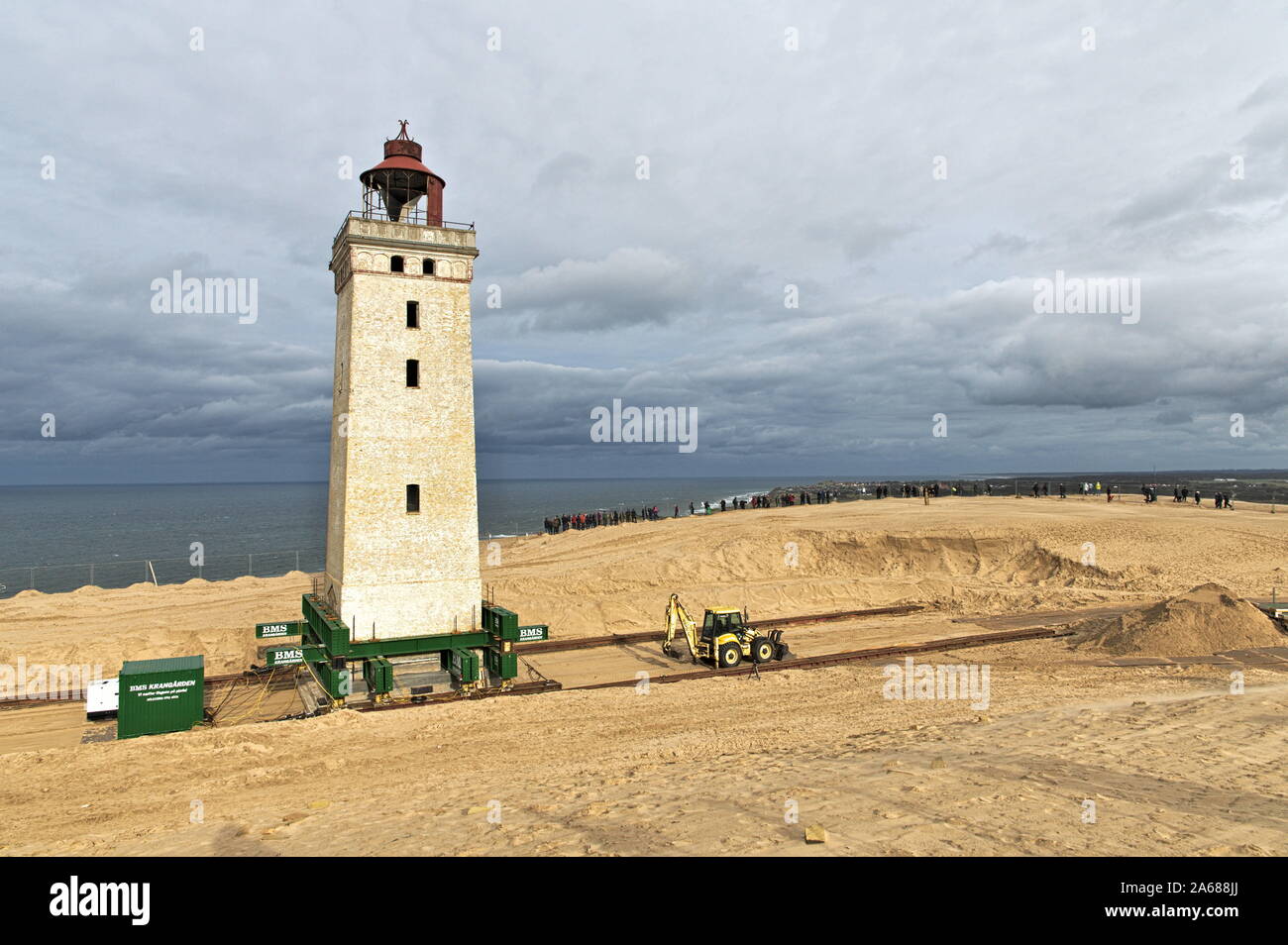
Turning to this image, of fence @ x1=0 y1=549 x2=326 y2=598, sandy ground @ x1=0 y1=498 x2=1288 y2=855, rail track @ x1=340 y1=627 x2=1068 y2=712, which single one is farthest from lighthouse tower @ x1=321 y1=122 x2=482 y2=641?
fence @ x1=0 y1=549 x2=326 y2=598

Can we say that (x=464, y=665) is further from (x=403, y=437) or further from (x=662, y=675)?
(x=403, y=437)

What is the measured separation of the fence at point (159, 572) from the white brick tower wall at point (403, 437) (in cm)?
3556

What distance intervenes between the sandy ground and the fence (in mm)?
26879

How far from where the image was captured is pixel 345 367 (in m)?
21.9

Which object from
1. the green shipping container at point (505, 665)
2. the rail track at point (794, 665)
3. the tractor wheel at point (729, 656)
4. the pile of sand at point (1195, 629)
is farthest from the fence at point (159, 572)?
the pile of sand at point (1195, 629)

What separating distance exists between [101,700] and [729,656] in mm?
18649

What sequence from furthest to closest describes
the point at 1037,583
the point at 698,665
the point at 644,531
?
1. the point at 644,531
2. the point at 1037,583
3. the point at 698,665

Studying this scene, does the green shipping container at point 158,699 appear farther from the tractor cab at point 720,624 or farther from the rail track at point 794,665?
the tractor cab at point 720,624

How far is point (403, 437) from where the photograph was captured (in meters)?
21.6

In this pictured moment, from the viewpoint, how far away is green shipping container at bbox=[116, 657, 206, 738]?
18016 millimetres
